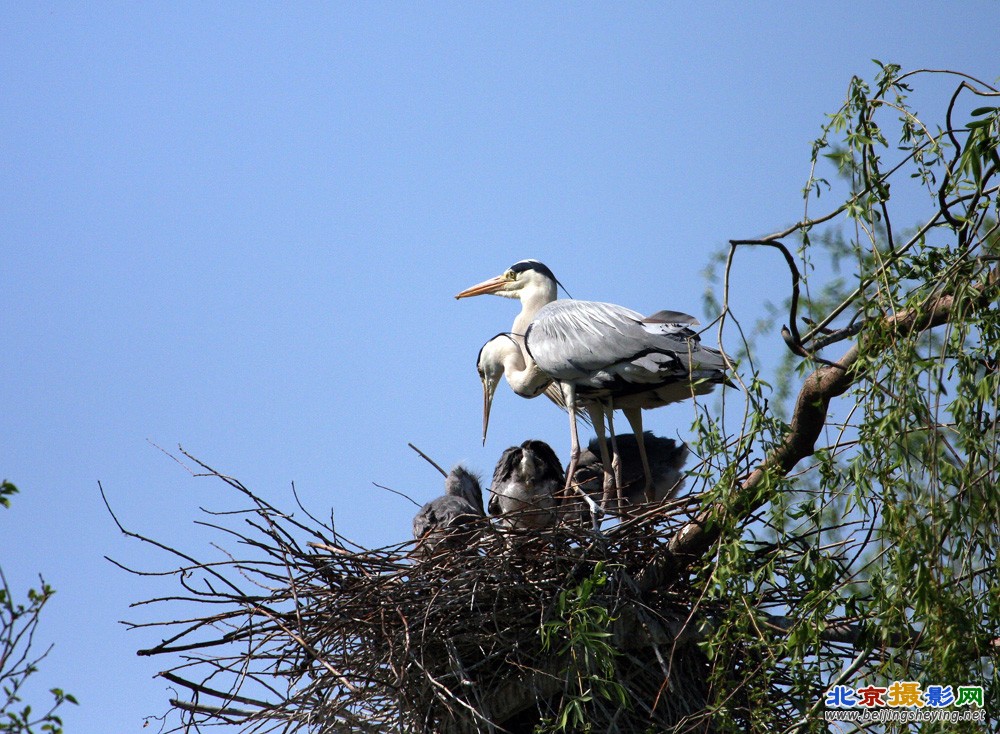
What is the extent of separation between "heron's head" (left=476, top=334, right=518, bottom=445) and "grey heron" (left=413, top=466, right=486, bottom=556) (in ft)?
2.86

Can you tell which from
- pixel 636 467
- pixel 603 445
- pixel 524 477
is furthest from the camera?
pixel 636 467

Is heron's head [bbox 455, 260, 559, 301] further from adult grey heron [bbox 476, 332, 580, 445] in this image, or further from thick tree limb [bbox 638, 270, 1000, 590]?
thick tree limb [bbox 638, 270, 1000, 590]

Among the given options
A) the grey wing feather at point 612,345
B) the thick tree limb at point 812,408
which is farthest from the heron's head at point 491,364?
the thick tree limb at point 812,408

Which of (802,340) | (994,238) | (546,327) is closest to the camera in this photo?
(994,238)

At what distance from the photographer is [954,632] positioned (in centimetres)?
344

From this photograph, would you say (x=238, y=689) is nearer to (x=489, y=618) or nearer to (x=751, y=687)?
(x=489, y=618)

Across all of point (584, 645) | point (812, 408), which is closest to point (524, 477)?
→ point (584, 645)

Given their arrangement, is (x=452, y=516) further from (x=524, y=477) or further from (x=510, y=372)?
(x=510, y=372)

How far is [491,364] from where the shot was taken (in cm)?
762

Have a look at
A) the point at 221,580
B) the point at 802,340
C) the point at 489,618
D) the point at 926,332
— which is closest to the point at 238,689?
the point at 221,580

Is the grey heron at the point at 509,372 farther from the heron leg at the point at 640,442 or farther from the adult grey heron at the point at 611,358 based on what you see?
the heron leg at the point at 640,442

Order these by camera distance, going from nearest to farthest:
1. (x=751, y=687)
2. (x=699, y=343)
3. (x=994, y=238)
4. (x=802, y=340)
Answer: (x=994, y=238), (x=802, y=340), (x=751, y=687), (x=699, y=343)

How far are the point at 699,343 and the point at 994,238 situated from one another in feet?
8.56

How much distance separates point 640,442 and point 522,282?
165 centimetres
